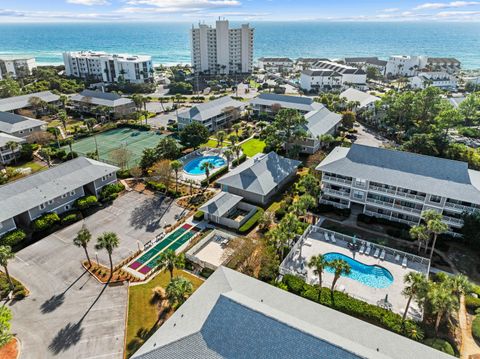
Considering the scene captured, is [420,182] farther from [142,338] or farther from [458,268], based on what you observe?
[142,338]

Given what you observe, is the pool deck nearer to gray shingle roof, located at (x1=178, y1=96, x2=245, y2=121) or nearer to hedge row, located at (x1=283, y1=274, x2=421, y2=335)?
hedge row, located at (x1=283, y1=274, x2=421, y2=335)

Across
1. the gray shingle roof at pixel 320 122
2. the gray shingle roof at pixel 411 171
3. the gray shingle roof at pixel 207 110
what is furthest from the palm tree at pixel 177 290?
the gray shingle roof at pixel 207 110

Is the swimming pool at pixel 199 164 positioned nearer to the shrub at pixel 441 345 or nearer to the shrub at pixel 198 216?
the shrub at pixel 198 216

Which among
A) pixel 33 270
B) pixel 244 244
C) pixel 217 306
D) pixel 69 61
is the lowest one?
pixel 33 270

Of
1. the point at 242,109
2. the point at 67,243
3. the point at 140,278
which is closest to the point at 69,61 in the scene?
the point at 242,109

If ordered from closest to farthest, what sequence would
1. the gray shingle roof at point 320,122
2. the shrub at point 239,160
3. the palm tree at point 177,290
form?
1. the palm tree at point 177,290
2. the shrub at point 239,160
3. the gray shingle roof at point 320,122

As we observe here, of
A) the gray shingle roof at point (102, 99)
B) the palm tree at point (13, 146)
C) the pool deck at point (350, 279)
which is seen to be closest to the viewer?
the pool deck at point (350, 279)

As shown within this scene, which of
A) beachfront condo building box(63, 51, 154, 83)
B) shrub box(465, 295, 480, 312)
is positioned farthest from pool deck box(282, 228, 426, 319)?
beachfront condo building box(63, 51, 154, 83)
